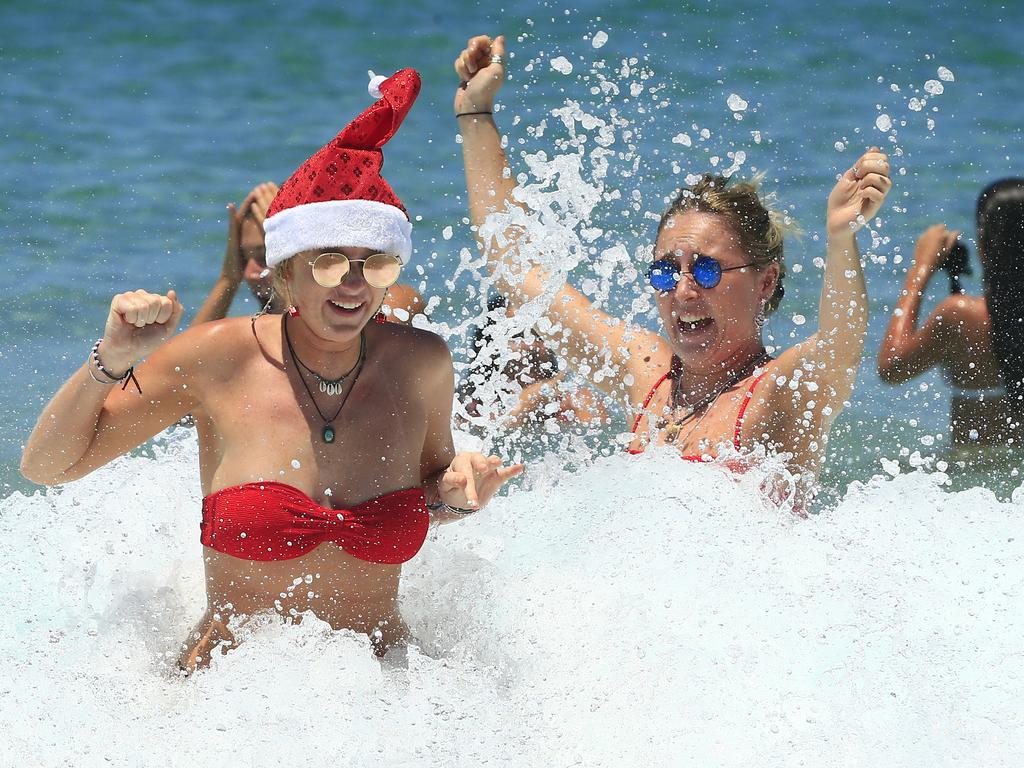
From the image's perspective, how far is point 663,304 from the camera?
4336mm

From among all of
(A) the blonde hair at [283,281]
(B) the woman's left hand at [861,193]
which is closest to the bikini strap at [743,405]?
(B) the woman's left hand at [861,193]

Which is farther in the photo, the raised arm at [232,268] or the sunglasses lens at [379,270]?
the raised arm at [232,268]

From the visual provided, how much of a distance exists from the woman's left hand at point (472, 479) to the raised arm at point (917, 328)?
3077 mm

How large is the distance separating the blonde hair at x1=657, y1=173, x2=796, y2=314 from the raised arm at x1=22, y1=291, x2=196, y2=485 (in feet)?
6.19

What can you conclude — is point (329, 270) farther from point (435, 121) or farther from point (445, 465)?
point (435, 121)

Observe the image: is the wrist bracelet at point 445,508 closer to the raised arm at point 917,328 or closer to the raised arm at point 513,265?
the raised arm at point 513,265

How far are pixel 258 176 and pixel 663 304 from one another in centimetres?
641

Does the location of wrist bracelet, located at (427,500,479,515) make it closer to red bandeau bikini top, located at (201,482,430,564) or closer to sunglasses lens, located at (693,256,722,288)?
red bandeau bikini top, located at (201,482,430,564)

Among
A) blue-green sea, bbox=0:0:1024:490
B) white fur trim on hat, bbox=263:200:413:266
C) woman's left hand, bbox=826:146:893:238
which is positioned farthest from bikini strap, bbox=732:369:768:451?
blue-green sea, bbox=0:0:1024:490

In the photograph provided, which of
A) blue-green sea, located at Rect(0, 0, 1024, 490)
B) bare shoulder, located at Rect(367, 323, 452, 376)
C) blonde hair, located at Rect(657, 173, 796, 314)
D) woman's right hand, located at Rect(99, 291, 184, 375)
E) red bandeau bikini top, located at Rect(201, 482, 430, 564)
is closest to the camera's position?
woman's right hand, located at Rect(99, 291, 184, 375)

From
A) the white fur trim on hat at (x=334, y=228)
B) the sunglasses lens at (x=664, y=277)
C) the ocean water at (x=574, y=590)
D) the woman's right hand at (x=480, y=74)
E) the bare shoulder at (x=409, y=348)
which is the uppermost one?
the woman's right hand at (x=480, y=74)

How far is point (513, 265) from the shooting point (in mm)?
4672

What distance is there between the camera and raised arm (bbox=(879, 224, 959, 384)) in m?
5.88

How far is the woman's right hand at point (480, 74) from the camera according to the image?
175 inches
